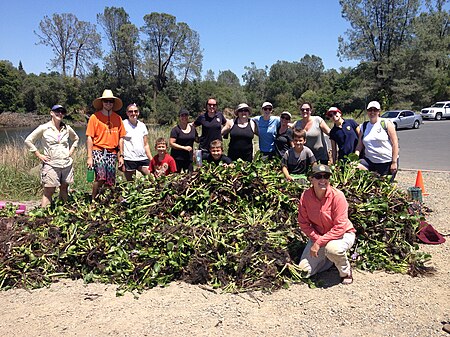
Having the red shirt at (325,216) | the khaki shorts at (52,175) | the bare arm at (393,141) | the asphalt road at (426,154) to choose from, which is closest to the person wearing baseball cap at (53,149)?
the khaki shorts at (52,175)

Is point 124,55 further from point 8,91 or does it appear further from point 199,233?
point 199,233

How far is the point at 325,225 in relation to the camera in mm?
4207

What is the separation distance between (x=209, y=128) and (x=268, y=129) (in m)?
0.92

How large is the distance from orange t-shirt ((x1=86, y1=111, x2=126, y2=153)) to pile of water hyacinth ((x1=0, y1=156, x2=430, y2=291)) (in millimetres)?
720

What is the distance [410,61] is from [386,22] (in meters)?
5.42

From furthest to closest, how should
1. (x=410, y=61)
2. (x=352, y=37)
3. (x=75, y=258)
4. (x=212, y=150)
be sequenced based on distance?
(x=352, y=37) → (x=410, y=61) → (x=212, y=150) → (x=75, y=258)

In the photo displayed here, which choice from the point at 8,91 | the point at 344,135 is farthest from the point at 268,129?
the point at 8,91

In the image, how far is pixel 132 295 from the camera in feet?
13.1

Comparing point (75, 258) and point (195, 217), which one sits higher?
point (195, 217)

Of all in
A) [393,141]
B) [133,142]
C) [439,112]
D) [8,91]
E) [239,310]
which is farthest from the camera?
[8,91]

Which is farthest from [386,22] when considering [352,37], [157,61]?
[157,61]

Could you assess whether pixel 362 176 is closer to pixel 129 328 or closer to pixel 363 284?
pixel 363 284

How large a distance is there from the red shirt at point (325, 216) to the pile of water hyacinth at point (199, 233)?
38cm

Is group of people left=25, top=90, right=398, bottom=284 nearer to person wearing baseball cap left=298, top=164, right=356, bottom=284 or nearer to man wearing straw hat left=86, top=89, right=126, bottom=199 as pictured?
man wearing straw hat left=86, top=89, right=126, bottom=199
